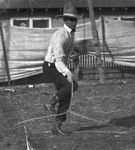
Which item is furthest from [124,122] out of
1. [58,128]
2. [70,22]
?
[70,22]

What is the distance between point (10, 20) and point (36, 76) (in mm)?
2981

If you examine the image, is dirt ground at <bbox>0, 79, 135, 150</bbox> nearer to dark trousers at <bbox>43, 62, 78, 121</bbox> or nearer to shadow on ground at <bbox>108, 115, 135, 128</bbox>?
shadow on ground at <bbox>108, 115, 135, 128</bbox>

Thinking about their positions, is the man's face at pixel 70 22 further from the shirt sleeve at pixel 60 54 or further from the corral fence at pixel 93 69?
the corral fence at pixel 93 69

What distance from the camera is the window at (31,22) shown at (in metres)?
18.0

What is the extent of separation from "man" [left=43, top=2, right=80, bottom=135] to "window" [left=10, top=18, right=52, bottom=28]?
9.96 m

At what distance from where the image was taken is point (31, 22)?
18.1 metres

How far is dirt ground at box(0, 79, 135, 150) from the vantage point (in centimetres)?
761

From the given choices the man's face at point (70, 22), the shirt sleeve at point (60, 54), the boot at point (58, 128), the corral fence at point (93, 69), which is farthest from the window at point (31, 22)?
the shirt sleeve at point (60, 54)

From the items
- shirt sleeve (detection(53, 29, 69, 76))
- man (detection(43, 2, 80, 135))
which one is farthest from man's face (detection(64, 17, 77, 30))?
shirt sleeve (detection(53, 29, 69, 76))

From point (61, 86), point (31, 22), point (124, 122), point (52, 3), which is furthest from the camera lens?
point (31, 22)

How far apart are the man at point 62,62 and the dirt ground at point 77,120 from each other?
46cm

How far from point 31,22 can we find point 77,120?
906 centimetres

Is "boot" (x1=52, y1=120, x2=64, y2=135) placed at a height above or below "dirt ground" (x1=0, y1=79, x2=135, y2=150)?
above

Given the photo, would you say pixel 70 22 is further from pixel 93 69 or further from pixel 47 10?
pixel 47 10
